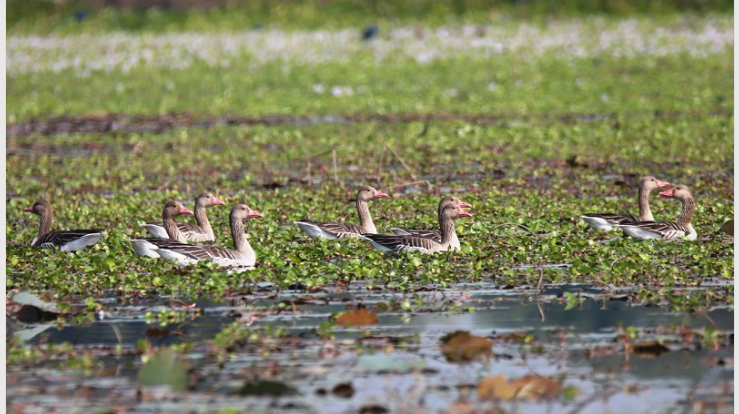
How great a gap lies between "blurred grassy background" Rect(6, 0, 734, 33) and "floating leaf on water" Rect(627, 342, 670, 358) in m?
29.4

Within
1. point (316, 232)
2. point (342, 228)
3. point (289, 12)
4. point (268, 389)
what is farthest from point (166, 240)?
point (289, 12)

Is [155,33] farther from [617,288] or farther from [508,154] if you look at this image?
[617,288]

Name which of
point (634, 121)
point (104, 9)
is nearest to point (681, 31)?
point (634, 121)

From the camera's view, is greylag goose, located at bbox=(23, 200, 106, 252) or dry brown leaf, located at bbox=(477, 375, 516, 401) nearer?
dry brown leaf, located at bbox=(477, 375, 516, 401)

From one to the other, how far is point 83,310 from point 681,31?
1055 inches

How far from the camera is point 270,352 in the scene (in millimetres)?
7887

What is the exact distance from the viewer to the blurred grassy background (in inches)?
1471

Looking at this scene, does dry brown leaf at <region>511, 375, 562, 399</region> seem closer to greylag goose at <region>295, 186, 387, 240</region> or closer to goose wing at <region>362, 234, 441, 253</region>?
goose wing at <region>362, 234, 441, 253</region>

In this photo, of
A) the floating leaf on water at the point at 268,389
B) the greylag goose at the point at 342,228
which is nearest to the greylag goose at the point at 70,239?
the greylag goose at the point at 342,228

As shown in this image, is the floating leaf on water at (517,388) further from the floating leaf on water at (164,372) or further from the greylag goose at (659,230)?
the greylag goose at (659,230)

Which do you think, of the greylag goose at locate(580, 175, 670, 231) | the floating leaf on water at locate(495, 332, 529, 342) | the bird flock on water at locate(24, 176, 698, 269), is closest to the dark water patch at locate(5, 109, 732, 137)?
the greylag goose at locate(580, 175, 670, 231)

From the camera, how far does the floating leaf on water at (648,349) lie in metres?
7.66

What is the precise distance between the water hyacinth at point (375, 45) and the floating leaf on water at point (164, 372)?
23727mm

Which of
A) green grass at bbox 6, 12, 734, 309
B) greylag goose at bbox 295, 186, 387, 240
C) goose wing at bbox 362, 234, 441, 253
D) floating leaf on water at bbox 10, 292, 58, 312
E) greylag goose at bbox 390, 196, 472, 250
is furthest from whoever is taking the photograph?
greylag goose at bbox 295, 186, 387, 240
